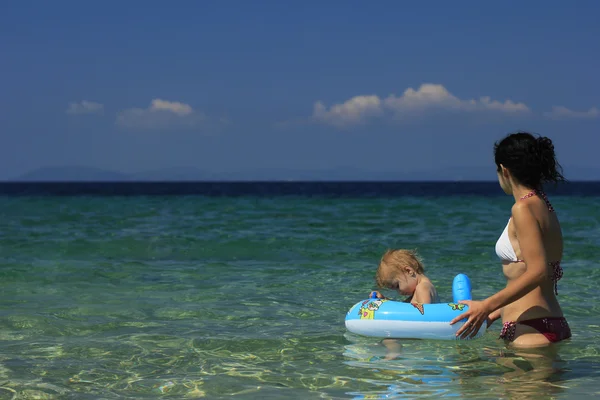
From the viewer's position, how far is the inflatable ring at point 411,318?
194 inches

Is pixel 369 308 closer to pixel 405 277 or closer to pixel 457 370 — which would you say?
pixel 405 277

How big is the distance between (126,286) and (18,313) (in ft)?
6.74

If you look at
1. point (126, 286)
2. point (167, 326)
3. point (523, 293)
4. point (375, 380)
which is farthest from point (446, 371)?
point (126, 286)

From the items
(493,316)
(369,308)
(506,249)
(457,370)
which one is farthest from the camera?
(369,308)

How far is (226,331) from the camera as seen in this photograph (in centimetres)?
617

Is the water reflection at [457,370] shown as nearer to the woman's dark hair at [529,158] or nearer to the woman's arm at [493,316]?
the woman's arm at [493,316]

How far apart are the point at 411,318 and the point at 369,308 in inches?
13.2

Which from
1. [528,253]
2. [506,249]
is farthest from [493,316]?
[528,253]

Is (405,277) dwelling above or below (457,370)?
above

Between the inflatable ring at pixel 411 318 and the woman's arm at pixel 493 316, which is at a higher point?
the woman's arm at pixel 493 316

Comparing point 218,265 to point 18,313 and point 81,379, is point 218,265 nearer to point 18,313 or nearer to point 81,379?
point 18,313

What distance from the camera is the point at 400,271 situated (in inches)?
209

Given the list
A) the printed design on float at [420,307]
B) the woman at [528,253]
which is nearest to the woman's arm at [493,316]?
the woman at [528,253]

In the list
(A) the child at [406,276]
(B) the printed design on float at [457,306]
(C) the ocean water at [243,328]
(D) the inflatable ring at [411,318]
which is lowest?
(C) the ocean water at [243,328]
